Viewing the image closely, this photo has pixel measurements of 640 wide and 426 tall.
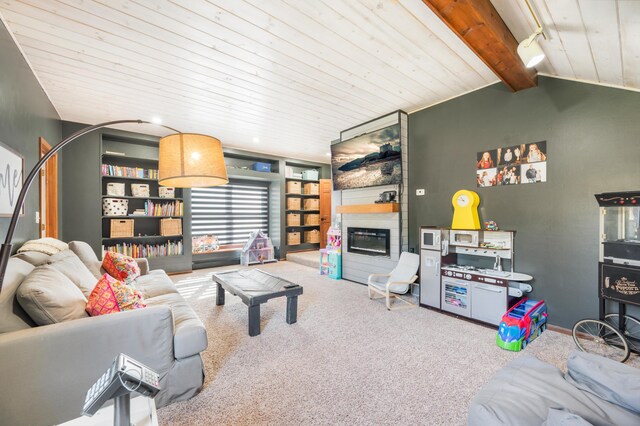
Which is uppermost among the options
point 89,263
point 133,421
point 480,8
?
point 480,8

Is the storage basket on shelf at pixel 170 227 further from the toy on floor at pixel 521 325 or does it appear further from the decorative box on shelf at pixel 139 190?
the toy on floor at pixel 521 325

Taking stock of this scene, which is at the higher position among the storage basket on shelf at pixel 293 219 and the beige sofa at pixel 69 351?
the storage basket on shelf at pixel 293 219

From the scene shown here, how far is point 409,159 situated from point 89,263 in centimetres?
448

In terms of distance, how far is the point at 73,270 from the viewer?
7.50ft

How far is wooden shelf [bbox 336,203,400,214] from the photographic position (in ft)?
14.0

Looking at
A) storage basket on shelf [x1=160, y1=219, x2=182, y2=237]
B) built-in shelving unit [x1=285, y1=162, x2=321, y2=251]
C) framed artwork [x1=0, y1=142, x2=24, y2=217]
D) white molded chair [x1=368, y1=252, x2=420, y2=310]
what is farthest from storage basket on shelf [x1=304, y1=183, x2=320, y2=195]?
framed artwork [x1=0, y1=142, x2=24, y2=217]

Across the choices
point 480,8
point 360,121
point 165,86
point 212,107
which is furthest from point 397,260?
point 165,86

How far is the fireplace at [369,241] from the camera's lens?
178 inches

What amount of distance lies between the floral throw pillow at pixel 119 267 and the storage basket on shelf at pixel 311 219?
4855 mm

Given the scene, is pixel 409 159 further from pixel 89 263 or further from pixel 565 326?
pixel 89 263

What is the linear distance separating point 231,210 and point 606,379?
660 centimetres

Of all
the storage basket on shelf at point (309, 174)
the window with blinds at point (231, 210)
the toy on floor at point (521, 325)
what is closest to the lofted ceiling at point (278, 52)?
the toy on floor at point (521, 325)

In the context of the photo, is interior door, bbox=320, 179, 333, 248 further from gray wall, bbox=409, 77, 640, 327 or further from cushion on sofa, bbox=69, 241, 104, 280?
cushion on sofa, bbox=69, 241, 104, 280

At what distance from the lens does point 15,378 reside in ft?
4.55
